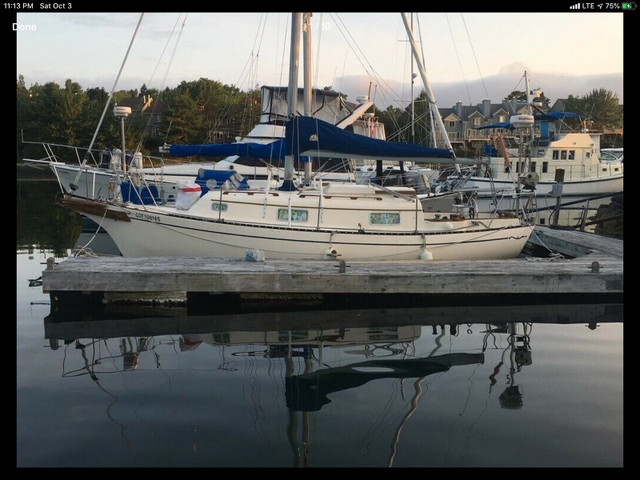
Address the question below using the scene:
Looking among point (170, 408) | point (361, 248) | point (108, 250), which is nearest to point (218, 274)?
point (361, 248)

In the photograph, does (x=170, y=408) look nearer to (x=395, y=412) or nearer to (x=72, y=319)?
(x=395, y=412)

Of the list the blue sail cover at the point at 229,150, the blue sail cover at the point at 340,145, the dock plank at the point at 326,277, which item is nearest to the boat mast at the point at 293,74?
the blue sail cover at the point at 340,145

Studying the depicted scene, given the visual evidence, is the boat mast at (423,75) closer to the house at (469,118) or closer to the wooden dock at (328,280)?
the wooden dock at (328,280)

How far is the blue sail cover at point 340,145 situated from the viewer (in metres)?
16.1

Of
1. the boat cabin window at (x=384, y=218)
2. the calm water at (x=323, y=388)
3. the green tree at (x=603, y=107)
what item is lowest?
the calm water at (x=323, y=388)

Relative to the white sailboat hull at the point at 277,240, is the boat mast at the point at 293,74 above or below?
above

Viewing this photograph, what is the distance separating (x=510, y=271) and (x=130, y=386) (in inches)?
333

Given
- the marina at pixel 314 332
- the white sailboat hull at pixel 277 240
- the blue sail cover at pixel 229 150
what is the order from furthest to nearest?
the blue sail cover at pixel 229 150 → the white sailboat hull at pixel 277 240 → the marina at pixel 314 332

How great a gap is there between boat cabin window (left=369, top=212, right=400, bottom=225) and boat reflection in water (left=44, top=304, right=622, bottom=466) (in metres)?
2.76

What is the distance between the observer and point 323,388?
9.21 metres

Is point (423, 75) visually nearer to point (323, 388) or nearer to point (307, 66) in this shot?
point (307, 66)

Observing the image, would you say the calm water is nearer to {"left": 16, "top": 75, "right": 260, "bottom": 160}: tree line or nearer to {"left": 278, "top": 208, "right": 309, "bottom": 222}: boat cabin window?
{"left": 278, "top": 208, "right": 309, "bottom": 222}: boat cabin window

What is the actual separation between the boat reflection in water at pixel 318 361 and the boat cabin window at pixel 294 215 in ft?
9.45

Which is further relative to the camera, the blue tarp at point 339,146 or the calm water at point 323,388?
the blue tarp at point 339,146
